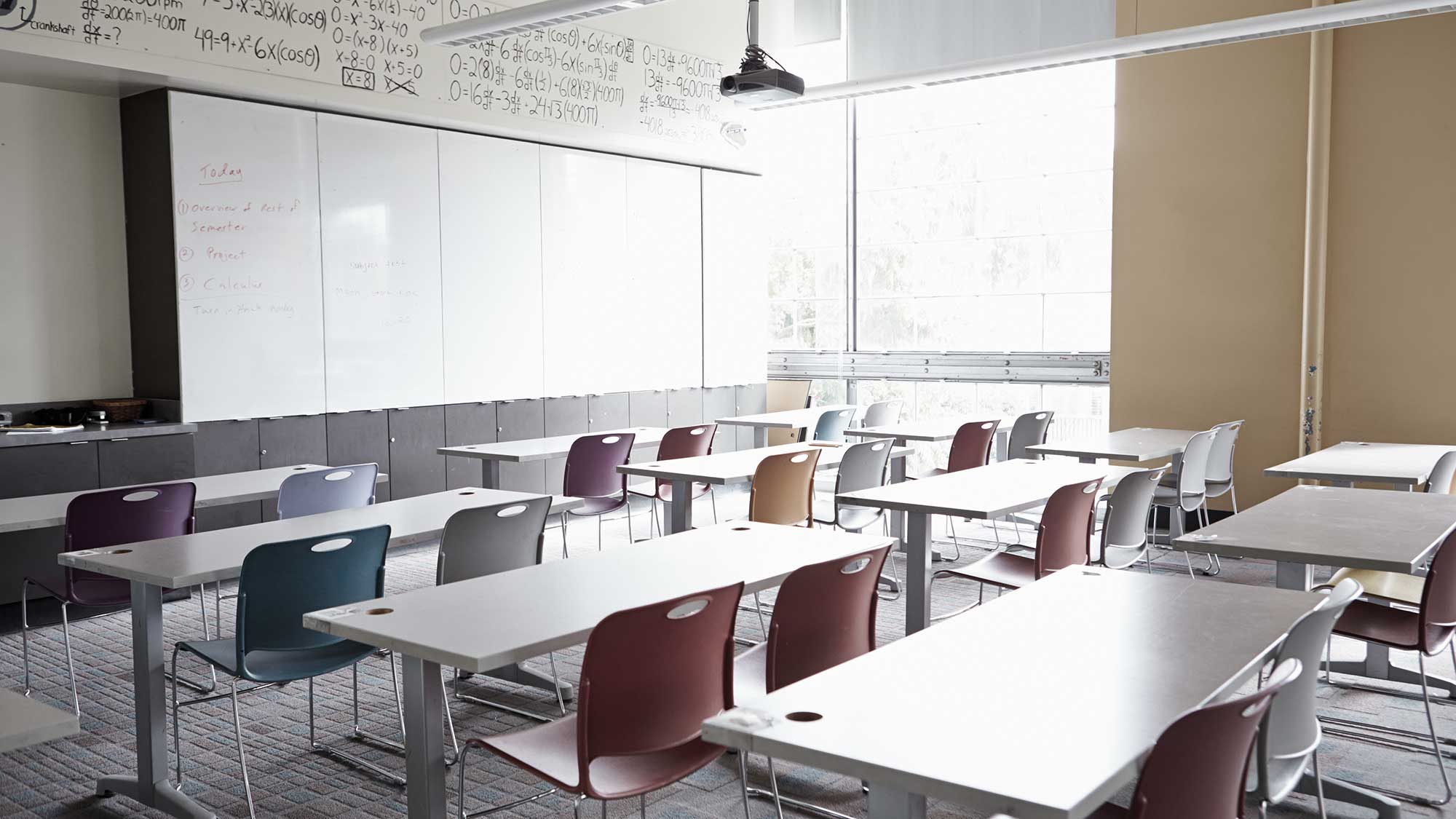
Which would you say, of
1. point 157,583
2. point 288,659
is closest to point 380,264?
point 288,659

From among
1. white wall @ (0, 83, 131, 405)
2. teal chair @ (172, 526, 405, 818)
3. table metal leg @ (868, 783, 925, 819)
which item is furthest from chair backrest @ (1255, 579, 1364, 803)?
white wall @ (0, 83, 131, 405)

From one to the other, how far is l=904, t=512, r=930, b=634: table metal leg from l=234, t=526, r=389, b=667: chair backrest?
1927 millimetres

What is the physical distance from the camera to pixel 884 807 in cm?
195

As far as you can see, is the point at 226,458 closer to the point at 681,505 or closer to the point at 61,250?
the point at 61,250

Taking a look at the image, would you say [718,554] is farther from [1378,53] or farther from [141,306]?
[1378,53]

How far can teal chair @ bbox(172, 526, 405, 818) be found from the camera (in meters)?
3.21

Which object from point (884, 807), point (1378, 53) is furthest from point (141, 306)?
point (1378, 53)

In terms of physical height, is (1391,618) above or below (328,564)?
below

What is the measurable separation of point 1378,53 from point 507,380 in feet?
20.8

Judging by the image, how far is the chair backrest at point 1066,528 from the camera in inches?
163

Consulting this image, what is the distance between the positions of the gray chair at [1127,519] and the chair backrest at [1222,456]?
2.17 meters

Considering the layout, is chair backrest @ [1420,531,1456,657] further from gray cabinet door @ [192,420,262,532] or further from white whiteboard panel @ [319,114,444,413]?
white whiteboard panel @ [319,114,444,413]

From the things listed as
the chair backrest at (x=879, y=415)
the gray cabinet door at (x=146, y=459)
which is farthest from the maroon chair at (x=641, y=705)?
the chair backrest at (x=879, y=415)

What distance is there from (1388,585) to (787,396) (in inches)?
269
